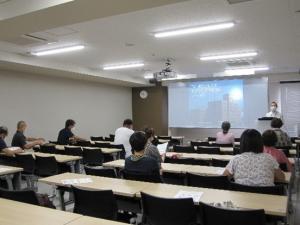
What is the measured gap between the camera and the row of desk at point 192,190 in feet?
7.11

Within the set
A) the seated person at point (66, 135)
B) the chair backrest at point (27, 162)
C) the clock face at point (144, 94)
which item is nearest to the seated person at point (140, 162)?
the chair backrest at point (27, 162)

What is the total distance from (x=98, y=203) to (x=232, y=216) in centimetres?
114

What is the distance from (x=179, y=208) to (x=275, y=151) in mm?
2002

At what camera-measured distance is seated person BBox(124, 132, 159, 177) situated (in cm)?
308

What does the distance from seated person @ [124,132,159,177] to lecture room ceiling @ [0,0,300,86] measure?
1.49 metres

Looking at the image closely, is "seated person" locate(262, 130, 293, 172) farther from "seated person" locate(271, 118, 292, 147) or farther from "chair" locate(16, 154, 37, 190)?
"chair" locate(16, 154, 37, 190)

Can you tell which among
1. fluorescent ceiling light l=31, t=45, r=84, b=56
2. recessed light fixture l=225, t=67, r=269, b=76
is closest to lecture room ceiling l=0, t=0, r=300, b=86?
fluorescent ceiling light l=31, t=45, r=84, b=56

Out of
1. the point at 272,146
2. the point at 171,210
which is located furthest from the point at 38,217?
the point at 272,146

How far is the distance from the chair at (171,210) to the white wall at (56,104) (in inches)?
259

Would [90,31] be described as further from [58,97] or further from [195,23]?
[58,97]

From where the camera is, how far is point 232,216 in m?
1.91

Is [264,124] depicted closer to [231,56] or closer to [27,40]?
[231,56]

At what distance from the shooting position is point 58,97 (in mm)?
9359

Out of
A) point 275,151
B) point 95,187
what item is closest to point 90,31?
point 95,187
